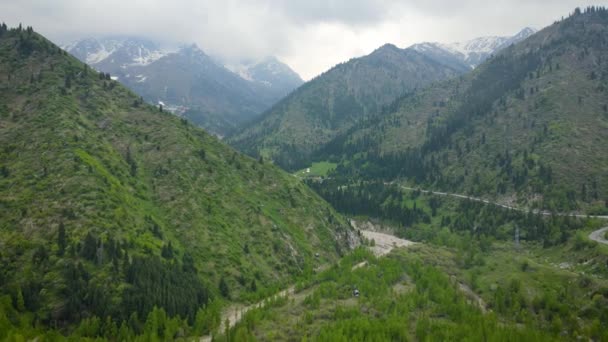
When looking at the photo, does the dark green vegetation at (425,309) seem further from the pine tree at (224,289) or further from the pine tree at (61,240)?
the pine tree at (61,240)

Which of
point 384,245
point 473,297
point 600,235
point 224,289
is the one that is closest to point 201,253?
point 224,289

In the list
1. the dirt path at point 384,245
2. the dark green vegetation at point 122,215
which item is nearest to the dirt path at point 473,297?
the dirt path at point 384,245

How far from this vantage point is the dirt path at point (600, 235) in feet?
454

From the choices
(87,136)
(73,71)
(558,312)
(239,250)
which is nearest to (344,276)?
(239,250)

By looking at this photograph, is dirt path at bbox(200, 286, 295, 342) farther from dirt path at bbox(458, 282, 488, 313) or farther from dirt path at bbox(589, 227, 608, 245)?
dirt path at bbox(589, 227, 608, 245)

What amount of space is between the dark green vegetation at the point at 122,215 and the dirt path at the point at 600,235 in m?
83.7

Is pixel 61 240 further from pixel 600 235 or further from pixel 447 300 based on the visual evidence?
pixel 600 235

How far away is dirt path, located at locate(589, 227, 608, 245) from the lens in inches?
5449

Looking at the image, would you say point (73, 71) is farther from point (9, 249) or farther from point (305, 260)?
point (305, 260)

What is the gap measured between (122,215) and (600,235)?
152729mm

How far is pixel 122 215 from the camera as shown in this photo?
369 ft

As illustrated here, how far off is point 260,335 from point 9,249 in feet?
190

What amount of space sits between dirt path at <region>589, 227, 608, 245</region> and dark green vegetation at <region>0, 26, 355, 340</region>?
3294 inches

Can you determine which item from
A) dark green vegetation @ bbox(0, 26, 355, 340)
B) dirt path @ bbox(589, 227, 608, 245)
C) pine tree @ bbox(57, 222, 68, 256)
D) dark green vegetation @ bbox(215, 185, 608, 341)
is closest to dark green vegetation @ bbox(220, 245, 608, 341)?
dark green vegetation @ bbox(215, 185, 608, 341)
